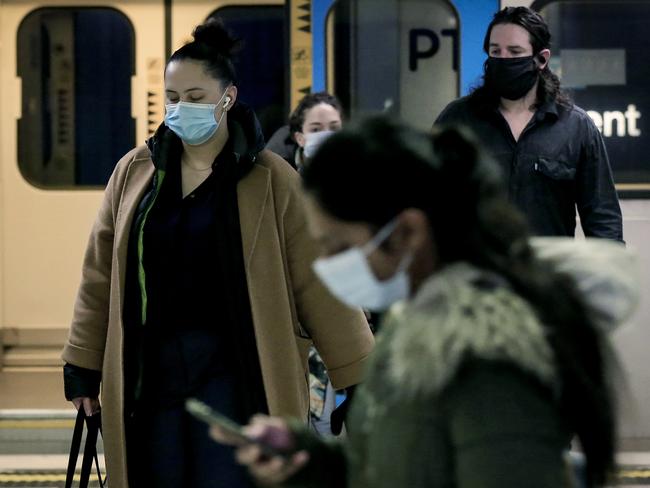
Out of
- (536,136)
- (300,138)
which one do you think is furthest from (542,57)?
(300,138)

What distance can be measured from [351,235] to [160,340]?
167 cm

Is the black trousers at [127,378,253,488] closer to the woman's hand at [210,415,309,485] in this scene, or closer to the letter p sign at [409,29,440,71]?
the woman's hand at [210,415,309,485]

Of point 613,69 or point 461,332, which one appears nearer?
point 461,332

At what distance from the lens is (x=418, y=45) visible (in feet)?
20.1

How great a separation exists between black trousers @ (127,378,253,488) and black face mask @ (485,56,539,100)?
1535 mm

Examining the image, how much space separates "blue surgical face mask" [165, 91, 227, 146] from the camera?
342 cm

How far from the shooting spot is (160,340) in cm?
325

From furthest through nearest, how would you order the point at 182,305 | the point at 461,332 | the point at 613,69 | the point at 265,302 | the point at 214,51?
the point at 613,69 → the point at 214,51 → the point at 265,302 → the point at 182,305 → the point at 461,332

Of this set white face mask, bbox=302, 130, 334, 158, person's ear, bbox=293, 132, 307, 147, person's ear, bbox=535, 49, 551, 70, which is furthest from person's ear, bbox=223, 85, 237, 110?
person's ear, bbox=293, 132, 307, 147

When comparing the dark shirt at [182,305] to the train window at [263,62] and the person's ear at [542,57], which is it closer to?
the person's ear at [542,57]

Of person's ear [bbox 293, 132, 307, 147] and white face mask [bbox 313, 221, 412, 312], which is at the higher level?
person's ear [bbox 293, 132, 307, 147]

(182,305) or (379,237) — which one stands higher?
(379,237)

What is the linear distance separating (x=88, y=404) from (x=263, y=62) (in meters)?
3.83

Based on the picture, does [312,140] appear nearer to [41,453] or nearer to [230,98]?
[230,98]
